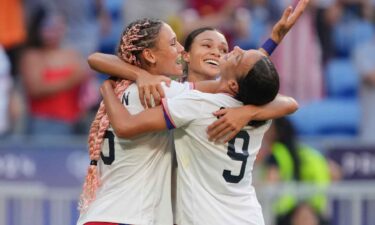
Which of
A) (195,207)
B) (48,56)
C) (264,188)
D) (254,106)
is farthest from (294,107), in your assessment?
(48,56)

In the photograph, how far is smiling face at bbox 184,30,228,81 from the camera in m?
6.36

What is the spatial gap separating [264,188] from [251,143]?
3913mm

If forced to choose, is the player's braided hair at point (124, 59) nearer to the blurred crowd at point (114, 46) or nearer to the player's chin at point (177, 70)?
the player's chin at point (177, 70)

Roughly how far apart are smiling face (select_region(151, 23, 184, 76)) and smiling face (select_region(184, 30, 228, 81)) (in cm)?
23

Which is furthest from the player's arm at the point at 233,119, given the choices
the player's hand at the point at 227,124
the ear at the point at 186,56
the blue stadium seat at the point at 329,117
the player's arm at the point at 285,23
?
the blue stadium seat at the point at 329,117

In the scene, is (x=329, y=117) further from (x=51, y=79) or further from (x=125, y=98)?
(x=125, y=98)

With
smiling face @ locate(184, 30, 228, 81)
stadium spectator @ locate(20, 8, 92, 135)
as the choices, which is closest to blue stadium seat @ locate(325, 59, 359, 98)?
stadium spectator @ locate(20, 8, 92, 135)

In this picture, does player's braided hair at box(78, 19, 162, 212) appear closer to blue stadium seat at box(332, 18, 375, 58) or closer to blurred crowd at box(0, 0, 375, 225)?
blurred crowd at box(0, 0, 375, 225)

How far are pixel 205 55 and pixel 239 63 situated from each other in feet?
1.98

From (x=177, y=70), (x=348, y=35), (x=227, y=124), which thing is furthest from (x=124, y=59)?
(x=348, y=35)

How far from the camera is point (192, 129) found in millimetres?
5867

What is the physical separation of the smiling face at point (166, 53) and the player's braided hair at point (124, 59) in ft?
0.09

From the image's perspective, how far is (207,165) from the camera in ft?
19.3

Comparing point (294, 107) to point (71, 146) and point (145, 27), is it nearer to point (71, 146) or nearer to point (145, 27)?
point (145, 27)
